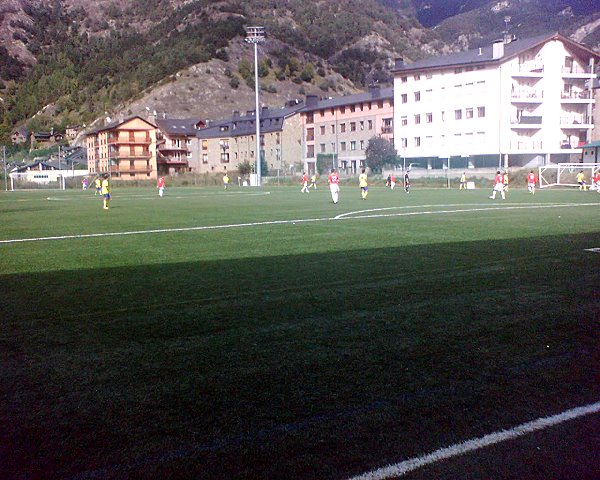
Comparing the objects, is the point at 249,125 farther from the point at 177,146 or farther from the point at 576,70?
the point at 576,70

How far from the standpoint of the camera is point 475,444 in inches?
163

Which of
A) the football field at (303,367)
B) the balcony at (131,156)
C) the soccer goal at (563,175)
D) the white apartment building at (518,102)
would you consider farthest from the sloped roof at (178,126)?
the football field at (303,367)

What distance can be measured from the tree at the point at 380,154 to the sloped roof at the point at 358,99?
1051cm

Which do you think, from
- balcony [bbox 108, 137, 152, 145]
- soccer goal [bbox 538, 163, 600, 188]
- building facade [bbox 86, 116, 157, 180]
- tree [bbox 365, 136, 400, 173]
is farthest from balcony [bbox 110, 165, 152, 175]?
soccer goal [bbox 538, 163, 600, 188]

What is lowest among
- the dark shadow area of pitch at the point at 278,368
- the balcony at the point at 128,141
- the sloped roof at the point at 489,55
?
the dark shadow area of pitch at the point at 278,368

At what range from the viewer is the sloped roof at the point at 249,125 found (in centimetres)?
10712

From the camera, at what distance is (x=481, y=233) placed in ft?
53.7

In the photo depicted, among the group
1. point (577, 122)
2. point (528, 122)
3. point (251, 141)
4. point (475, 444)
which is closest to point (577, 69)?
point (577, 122)

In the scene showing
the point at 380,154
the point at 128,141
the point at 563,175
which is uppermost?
the point at 128,141

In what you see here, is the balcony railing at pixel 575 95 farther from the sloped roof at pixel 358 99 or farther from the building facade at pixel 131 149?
the building facade at pixel 131 149

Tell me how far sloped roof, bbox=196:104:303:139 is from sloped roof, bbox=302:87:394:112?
13.5 feet

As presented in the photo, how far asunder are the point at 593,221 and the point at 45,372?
17730mm

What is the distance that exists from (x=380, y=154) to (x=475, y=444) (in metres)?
81.3

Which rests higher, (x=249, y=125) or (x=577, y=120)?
(x=249, y=125)
